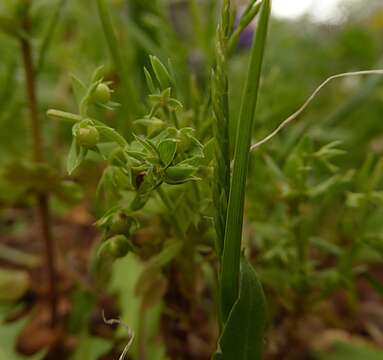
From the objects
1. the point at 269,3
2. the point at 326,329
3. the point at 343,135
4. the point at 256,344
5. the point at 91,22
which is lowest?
the point at 326,329

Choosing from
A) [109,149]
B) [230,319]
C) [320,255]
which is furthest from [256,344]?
[320,255]

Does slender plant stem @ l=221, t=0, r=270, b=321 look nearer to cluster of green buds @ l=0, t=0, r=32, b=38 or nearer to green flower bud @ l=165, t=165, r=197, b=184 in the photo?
green flower bud @ l=165, t=165, r=197, b=184

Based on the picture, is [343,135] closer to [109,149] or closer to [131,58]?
[131,58]

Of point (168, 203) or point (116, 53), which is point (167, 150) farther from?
point (116, 53)

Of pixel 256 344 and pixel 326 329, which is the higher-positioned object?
pixel 256 344

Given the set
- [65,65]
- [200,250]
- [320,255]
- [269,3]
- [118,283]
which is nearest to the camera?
[269,3]

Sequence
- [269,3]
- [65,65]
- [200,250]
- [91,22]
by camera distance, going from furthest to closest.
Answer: [91,22] < [65,65] < [200,250] < [269,3]

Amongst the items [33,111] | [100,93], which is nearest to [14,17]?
[33,111]
